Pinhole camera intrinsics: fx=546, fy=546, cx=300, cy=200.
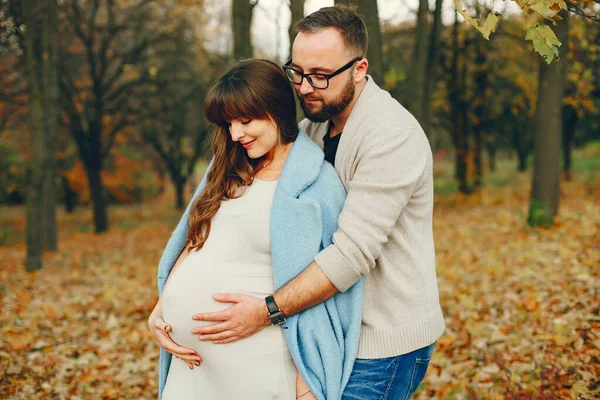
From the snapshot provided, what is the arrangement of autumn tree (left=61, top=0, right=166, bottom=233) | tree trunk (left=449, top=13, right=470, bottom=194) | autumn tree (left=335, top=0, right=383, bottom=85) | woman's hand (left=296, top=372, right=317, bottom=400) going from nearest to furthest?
woman's hand (left=296, top=372, right=317, bottom=400) < autumn tree (left=335, top=0, right=383, bottom=85) < autumn tree (left=61, top=0, right=166, bottom=233) < tree trunk (left=449, top=13, right=470, bottom=194)

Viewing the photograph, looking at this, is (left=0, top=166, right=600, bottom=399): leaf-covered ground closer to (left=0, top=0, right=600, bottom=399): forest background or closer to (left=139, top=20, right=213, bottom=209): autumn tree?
(left=0, top=0, right=600, bottom=399): forest background

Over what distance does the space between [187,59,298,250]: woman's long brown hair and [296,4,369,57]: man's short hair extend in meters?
0.23

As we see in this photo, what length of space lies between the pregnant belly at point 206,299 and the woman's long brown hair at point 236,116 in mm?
153

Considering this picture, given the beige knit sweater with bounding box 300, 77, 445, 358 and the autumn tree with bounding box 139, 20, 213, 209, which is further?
the autumn tree with bounding box 139, 20, 213, 209

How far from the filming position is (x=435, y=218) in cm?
1298

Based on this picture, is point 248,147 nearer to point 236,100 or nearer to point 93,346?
point 236,100

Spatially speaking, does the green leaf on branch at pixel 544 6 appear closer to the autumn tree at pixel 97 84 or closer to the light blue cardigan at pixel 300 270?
the light blue cardigan at pixel 300 270

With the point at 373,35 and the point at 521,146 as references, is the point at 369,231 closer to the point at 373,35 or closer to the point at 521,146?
the point at 373,35

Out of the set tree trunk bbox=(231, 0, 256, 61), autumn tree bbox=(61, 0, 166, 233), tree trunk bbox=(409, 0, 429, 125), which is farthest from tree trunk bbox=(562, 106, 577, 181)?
tree trunk bbox=(231, 0, 256, 61)

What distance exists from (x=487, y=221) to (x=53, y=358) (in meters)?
8.60

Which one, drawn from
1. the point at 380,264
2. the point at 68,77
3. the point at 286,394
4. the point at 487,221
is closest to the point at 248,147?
the point at 380,264

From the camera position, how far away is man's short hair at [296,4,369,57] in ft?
7.73

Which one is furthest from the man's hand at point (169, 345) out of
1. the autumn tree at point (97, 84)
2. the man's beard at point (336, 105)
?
the autumn tree at point (97, 84)

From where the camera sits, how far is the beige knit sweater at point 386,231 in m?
2.10
